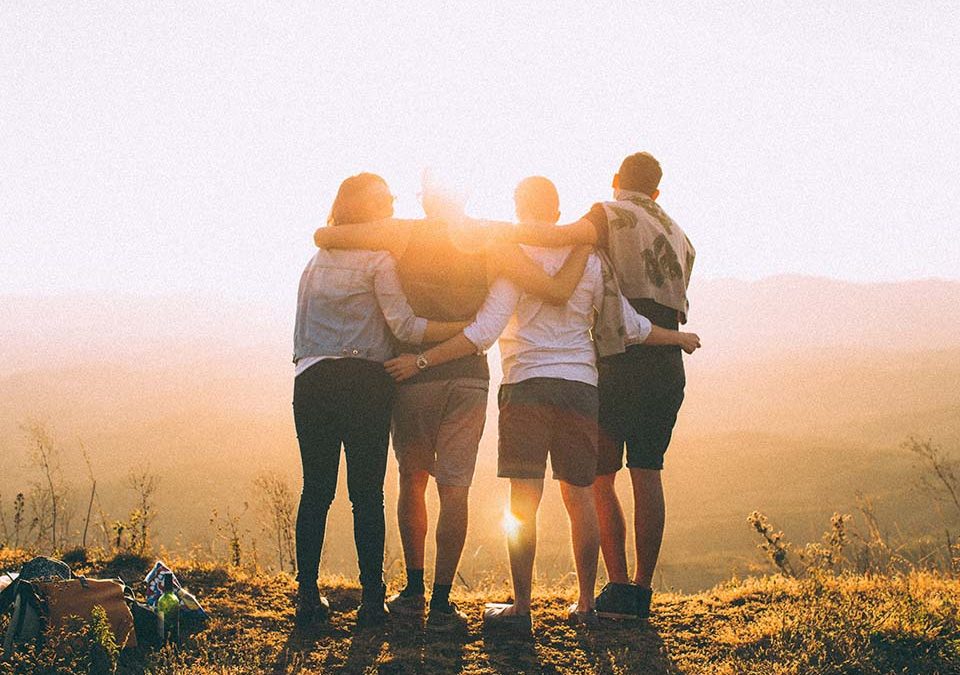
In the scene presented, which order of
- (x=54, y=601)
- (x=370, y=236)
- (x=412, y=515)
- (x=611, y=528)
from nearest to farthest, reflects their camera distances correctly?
1. (x=54, y=601)
2. (x=370, y=236)
3. (x=412, y=515)
4. (x=611, y=528)

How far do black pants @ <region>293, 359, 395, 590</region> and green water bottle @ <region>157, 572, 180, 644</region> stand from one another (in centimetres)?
68

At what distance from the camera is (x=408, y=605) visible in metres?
4.82

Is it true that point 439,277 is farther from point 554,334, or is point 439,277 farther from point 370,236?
point 554,334

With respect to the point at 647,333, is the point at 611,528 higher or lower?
lower

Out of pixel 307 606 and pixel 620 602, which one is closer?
pixel 307 606

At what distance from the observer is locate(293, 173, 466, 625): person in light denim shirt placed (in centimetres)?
439

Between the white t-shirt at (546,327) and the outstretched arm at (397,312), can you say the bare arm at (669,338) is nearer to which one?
the white t-shirt at (546,327)

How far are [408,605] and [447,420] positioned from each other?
3.73 ft

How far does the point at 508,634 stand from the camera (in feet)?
14.8

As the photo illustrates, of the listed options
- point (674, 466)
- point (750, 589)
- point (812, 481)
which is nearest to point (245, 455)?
point (674, 466)

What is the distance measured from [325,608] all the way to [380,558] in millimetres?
520

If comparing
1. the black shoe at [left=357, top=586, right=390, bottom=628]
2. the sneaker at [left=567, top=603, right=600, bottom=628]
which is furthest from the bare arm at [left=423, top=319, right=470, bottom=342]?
the sneaker at [left=567, top=603, right=600, bottom=628]

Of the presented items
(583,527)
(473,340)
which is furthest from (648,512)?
(473,340)

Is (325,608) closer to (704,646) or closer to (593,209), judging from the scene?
(704,646)
